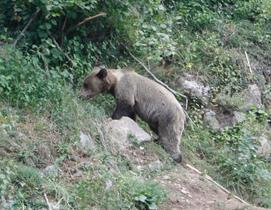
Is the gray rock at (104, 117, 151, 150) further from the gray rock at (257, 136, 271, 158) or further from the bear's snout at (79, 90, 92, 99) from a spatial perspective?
the gray rock at (257, 136, 271, 158)

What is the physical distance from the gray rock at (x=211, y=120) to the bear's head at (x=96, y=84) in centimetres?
197

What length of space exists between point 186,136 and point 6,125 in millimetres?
3480

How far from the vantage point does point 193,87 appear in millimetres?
10836

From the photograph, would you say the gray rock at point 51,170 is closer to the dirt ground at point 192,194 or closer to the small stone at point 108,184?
the small stone at point 108,184

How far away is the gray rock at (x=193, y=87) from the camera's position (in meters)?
10.8

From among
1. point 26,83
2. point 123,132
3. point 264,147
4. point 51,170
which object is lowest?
point 264,147

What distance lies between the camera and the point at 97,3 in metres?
9.73

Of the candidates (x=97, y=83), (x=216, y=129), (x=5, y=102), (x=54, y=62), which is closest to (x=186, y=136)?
(x=216, y=129)

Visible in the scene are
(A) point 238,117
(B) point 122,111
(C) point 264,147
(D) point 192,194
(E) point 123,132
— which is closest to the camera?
(D) point 192,194

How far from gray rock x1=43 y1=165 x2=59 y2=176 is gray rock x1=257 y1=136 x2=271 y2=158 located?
13.2ft

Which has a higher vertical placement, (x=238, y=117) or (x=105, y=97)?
(x=105, y=97)

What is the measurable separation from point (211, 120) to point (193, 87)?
61 cm

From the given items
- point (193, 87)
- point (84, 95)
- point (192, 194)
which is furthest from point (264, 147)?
point (84, 95)

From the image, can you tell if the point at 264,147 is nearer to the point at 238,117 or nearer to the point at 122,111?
the point at 238,117
